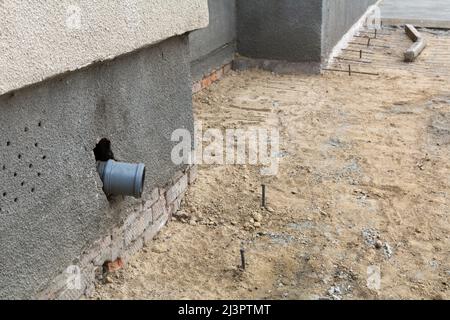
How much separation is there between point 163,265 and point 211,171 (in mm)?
1535

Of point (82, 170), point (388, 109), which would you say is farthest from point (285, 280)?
point (388, 109)

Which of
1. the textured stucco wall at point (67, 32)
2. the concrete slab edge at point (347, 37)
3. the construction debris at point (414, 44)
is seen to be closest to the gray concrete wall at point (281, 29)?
the concrete slab edge at point (347, 37)

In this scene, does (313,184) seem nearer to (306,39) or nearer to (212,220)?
(212,220)

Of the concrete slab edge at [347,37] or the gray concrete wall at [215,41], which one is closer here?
the gray concrete wall at [215,41]

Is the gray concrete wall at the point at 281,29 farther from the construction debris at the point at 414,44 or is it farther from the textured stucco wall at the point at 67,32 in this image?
the textured stucco wall at the point at 67,32

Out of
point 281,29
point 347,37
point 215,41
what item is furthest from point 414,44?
point 215,41

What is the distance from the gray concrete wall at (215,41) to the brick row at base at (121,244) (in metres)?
3.27

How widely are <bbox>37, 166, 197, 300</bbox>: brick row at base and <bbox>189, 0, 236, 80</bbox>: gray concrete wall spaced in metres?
3.27

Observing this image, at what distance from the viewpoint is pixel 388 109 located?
22.2ft

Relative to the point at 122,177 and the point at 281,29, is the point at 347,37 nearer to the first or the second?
the point at 281,29

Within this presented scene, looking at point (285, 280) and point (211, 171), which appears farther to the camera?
point (211, 171)

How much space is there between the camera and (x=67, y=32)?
266 centimetres

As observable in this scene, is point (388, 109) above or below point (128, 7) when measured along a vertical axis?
below

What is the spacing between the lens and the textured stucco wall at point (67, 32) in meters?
2.34
